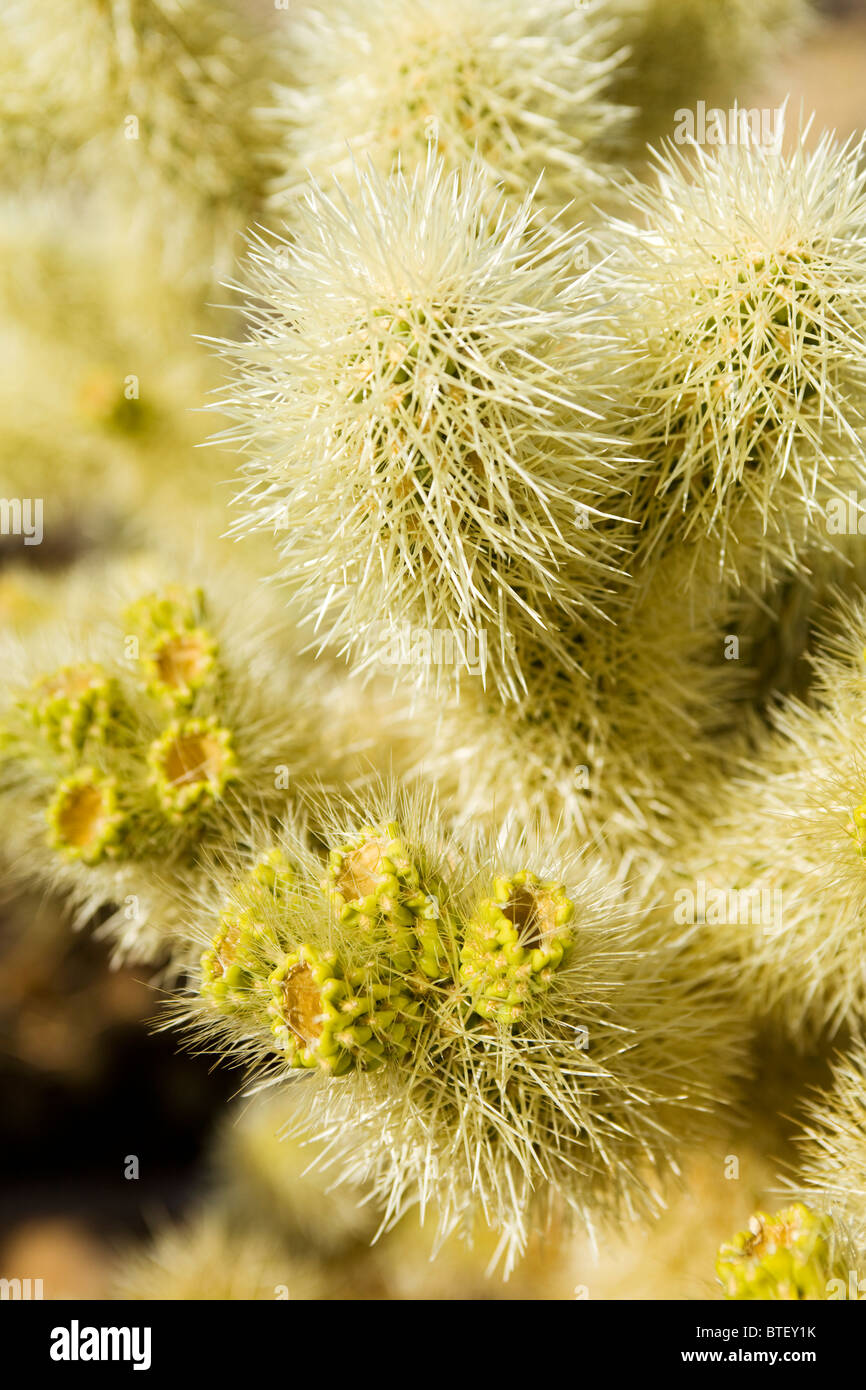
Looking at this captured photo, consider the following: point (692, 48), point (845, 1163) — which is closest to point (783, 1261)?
point (845, 1163)

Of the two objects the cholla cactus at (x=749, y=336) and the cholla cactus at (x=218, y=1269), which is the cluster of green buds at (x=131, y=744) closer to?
the cholla cactus at (x=749, y=336)

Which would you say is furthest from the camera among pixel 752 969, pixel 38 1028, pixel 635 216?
pixel 38 1028

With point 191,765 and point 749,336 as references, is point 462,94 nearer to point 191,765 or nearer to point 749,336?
point 749,336

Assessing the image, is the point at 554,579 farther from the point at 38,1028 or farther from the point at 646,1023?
the point at 38,1028


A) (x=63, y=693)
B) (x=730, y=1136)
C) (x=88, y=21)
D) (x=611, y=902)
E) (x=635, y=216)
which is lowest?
(x=730, y=1136)

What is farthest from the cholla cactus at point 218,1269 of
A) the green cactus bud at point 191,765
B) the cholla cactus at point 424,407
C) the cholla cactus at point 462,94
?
the cholla cactus at point 462,94

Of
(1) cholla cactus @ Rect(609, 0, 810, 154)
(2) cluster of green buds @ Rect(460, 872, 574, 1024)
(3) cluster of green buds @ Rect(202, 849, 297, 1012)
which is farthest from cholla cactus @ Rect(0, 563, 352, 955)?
(1) cholla cactus @ Rect(609, 0, 810, 154)
